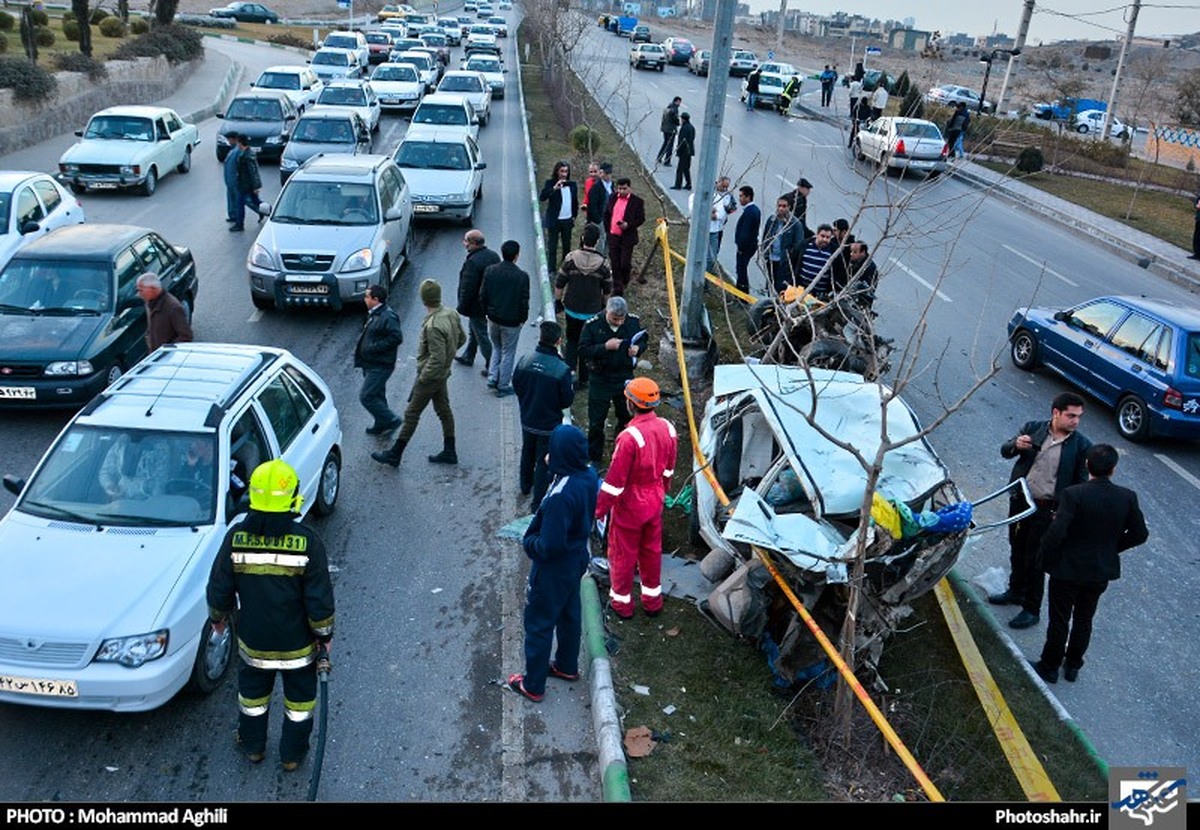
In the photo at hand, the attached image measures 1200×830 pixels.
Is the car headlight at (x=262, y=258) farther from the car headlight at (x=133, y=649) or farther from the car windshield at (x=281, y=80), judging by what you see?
the car windshield at (x=281, y=80)

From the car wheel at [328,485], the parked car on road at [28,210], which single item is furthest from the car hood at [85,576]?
the parked car on road at [28,210]

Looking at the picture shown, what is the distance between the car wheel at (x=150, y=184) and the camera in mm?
19562

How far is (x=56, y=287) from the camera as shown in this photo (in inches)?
409

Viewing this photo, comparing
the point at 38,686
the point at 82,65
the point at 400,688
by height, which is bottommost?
→ the point at 400,688

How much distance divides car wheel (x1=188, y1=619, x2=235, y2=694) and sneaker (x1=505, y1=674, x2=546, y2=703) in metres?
1.84

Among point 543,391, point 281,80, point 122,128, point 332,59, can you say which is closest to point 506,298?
point 543,391

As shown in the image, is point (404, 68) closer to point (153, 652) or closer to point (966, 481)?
point (966, 481)

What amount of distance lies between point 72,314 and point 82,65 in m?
22.5

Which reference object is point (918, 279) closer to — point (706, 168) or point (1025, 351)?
point (1025, 351)

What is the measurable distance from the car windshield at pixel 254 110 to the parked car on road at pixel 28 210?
9.83 meters

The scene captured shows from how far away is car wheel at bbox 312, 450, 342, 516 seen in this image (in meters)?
8.27

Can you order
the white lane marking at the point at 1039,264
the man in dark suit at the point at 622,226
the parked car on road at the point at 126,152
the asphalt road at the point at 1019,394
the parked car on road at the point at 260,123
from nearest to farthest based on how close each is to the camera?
the asphalt road at the point at 1019,394, the man in dark suit at the point at 622,226, the parked car on road at the point at 126,152, the white lane marking at the point at 1039,264, the parked car on road at the point at 260,123

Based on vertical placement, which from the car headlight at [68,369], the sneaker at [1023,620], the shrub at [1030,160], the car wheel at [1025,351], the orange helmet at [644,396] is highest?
the orange helmet at [644,396]

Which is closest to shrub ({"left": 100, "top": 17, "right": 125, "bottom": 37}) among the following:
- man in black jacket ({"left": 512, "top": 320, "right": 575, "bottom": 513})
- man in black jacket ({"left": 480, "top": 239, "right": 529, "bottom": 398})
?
man in black jacket ({"left": 480, "top": 239, "right": 529, "bottom": 398})
